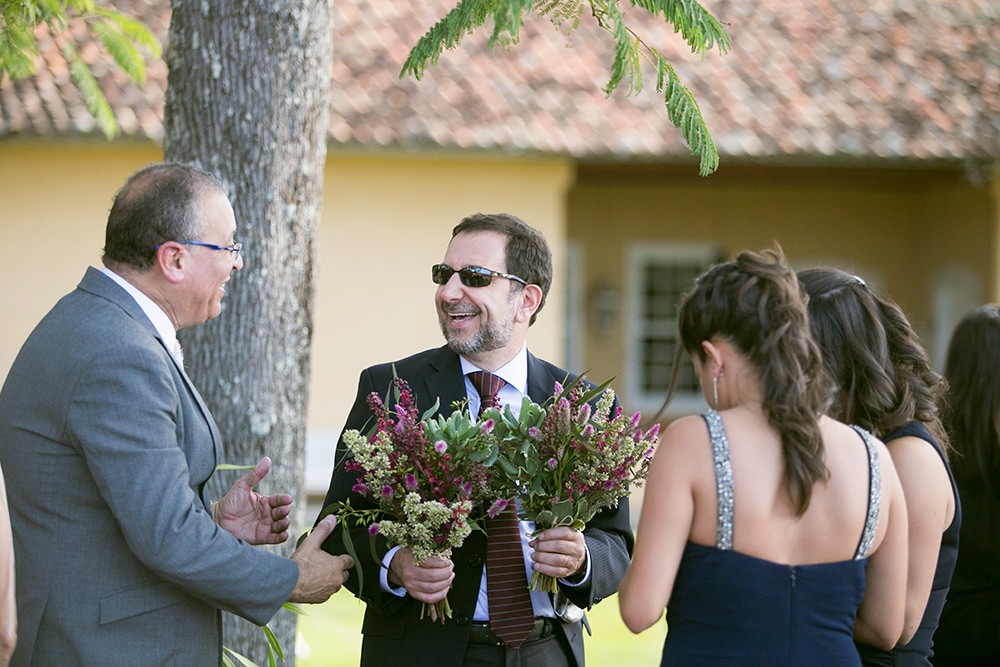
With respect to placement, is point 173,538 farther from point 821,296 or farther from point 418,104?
point 418,104

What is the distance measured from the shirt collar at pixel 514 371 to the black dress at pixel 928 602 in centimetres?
118

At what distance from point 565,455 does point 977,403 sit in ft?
5.33

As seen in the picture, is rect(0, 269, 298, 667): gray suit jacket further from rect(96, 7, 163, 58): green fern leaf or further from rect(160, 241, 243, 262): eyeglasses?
rect(96, 7, 163, 58): green fern leaf

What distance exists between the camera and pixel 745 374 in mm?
2568

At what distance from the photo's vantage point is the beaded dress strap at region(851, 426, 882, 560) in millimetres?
2541

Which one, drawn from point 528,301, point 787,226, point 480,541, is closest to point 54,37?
point 528,301

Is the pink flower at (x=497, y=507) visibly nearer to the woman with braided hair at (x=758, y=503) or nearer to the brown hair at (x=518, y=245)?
the woman with braided hair at (x=758, y=503)

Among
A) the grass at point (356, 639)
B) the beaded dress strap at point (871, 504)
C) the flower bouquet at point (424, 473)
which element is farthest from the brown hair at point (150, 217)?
the grass at point (356, 639)

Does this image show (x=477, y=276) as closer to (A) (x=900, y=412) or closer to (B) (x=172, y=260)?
(B) (x=172, y=260)

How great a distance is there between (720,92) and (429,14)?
3.47 metres

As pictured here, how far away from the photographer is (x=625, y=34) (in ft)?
10.0

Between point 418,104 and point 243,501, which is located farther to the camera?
point 418,104

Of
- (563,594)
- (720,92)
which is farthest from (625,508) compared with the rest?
(720,92)

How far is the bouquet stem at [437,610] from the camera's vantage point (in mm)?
2990
